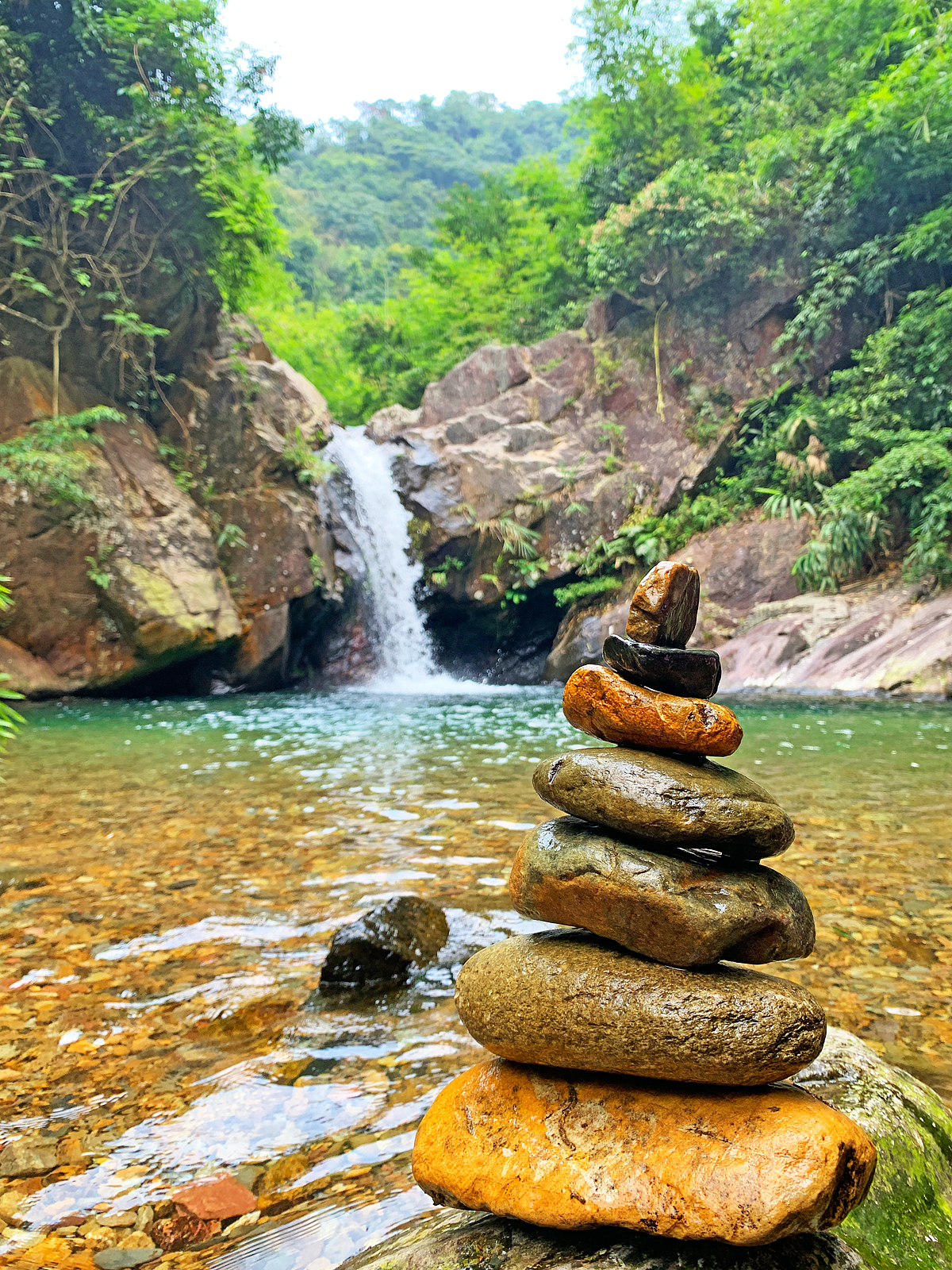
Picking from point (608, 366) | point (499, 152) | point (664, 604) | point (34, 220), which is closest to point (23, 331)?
point (34, 220)

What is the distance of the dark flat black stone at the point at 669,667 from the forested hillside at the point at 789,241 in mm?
15571

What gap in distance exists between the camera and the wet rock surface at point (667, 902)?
1966 mm

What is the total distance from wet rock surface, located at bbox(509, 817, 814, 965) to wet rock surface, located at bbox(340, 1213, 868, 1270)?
57 cm

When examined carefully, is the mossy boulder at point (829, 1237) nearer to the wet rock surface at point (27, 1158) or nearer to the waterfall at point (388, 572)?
the wet rock surface at point (27, 1158)

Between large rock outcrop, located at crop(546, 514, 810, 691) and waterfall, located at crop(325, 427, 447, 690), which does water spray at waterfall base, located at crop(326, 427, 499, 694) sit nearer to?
waterfall, located at crop(325, 427, 447, 690)

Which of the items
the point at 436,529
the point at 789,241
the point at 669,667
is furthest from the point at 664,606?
the point at 789,241

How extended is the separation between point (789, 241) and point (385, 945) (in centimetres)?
2330

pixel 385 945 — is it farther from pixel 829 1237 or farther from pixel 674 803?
pixel 829 1237

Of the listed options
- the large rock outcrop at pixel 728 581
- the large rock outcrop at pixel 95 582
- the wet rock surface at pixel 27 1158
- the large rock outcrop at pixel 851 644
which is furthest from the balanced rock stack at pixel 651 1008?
the large rock outcrop at pixel 728 581

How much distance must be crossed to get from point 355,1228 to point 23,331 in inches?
740

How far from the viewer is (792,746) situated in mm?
9609

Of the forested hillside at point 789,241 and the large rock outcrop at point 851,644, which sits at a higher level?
the forested hillside at point 789,241

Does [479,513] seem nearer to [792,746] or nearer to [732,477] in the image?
[732,477]

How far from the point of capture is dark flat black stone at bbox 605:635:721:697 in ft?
7.52
